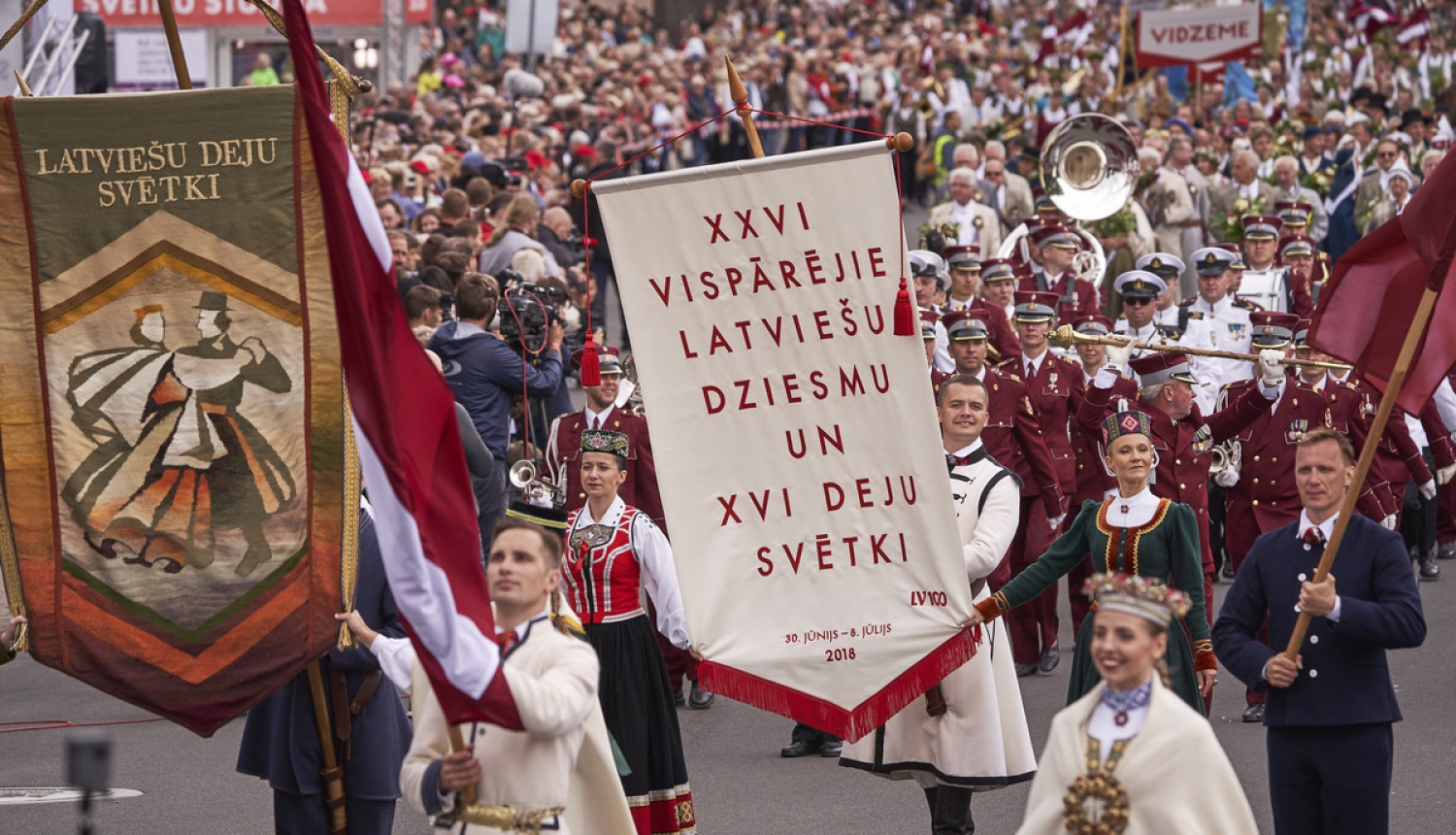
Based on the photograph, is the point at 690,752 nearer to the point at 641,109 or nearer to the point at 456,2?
the point at 641,109

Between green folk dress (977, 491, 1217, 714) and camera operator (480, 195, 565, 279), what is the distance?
315 inches

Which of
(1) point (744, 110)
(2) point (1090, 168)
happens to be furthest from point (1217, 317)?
(1) point (744, 110)

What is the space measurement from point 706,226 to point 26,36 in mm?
11325

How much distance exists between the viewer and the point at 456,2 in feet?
136

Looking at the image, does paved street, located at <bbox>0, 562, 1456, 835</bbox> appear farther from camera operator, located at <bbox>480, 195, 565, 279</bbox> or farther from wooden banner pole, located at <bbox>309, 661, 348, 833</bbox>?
camera operator, located at <bbox>480, 195, 565, 279</bbox>

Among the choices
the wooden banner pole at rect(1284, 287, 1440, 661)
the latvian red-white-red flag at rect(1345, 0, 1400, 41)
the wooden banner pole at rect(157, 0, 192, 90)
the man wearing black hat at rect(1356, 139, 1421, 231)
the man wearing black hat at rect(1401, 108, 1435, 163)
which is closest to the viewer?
the wooden banner pole at rect(1284, 287, 1440, 661)

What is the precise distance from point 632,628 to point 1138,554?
76.8 inches

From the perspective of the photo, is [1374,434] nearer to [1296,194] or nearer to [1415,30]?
[1296,194]

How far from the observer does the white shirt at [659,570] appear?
308 inches

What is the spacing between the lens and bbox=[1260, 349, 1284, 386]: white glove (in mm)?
11516


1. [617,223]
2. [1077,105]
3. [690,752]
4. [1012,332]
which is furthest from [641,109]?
[617,223]

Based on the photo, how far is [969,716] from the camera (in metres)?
7.72

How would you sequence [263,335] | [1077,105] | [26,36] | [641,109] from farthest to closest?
1. [641,109]
2. [1077,105]
3. [26,36]
4. [263,335]

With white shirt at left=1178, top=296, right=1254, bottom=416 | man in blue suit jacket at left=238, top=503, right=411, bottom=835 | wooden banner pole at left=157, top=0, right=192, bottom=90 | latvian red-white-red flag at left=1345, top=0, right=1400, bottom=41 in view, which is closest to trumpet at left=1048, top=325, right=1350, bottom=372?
white shirt at left=1178, top=296, right=1254, bottom=416
